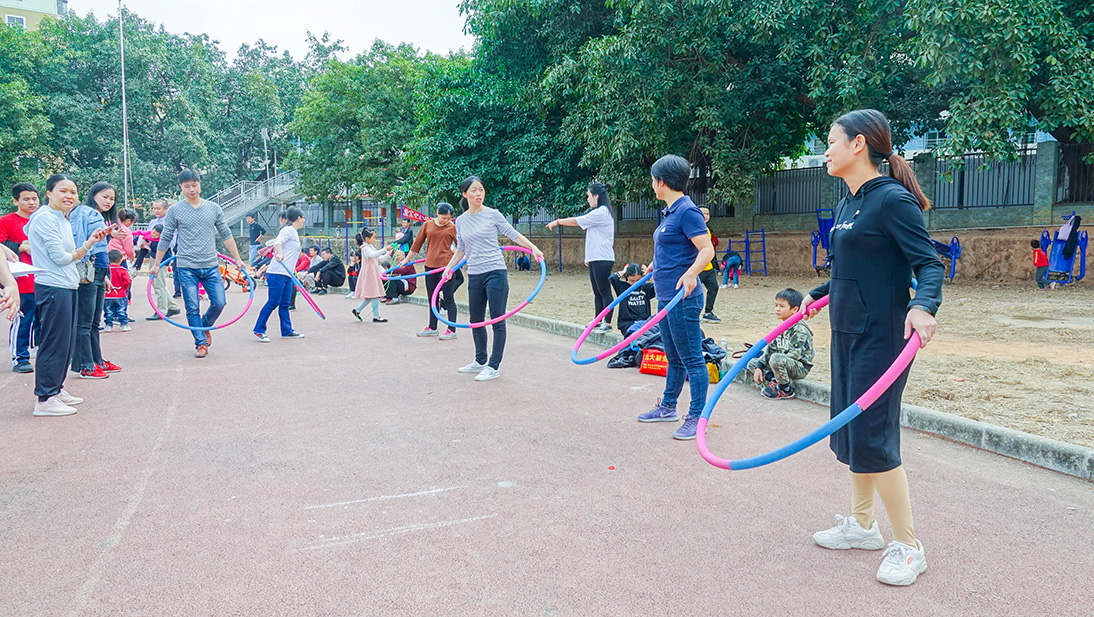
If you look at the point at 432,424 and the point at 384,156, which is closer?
the point at 432,424

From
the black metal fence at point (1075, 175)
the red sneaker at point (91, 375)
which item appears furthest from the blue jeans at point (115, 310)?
the black metal fence at point (1075, 175)

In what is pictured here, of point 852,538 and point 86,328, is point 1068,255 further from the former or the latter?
point 86,328

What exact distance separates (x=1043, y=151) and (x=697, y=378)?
635 inches

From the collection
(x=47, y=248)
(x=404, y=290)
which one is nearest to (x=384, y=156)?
(x=404, y=290)

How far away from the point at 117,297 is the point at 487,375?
24.2ft

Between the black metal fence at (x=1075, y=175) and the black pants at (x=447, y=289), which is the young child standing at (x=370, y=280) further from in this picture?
the black metal fence at (x=1075, y=175)

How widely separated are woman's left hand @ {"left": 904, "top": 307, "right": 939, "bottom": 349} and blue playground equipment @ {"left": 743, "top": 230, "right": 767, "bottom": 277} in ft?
63.2

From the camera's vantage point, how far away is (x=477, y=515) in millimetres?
4094

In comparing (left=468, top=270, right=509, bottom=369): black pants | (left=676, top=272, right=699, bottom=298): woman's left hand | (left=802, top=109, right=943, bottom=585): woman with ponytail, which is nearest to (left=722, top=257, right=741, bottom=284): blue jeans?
(left=468, top=270, right=509, bottom=369): black pants

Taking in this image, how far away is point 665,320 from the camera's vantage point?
236 inches

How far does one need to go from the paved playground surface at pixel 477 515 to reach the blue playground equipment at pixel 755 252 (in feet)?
51.8

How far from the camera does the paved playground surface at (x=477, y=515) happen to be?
125 inches

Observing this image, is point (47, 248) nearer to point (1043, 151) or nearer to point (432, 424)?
point (432, 424)

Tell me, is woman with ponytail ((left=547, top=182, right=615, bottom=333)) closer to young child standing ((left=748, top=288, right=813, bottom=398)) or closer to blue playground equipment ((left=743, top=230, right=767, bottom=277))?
young child standing ((left=748, top=288, right=813, bottom=398))
